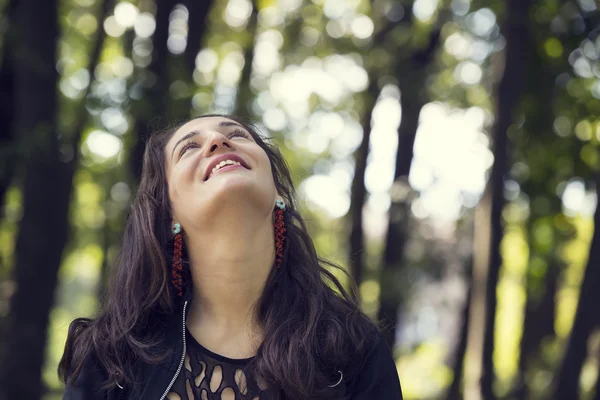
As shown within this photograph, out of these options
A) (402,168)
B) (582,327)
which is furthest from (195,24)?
(582,327)

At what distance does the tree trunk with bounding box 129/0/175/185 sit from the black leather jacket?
603 centimetres

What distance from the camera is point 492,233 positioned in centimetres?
778

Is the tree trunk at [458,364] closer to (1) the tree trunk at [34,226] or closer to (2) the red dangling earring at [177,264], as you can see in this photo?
(1) the tree trunk at [34,226]

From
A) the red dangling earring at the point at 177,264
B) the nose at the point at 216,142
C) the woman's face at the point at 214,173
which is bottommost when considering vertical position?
the red dangling earring at the point at 177,264

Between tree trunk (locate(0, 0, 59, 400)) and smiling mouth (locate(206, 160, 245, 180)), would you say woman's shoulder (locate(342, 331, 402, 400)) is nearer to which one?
smiling mouth (locate(206, 160, 245, 180))

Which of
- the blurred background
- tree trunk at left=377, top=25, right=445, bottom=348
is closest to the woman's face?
the blurred background

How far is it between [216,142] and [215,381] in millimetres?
872

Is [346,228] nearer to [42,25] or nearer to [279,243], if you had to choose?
[42,25]

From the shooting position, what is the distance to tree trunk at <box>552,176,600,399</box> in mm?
7742

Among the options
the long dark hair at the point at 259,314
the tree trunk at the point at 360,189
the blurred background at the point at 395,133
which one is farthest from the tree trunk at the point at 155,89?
the long dark hair at the point at 259,314

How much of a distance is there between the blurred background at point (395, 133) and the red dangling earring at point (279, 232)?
309 centimetres

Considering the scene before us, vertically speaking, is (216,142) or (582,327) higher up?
(216,142)

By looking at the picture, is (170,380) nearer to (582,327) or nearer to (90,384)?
(90,384)

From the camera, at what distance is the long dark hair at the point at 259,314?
3023 mm
